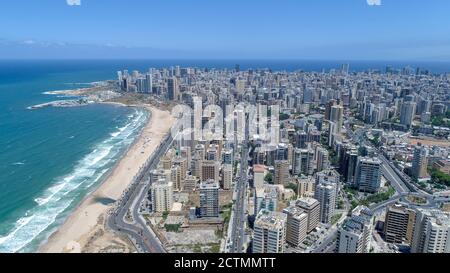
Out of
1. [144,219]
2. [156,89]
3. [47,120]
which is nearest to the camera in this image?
[144,219]

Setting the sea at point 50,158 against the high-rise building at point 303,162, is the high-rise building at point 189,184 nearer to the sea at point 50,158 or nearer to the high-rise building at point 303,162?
the sea at point 50,158

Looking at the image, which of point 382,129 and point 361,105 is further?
point 361,105

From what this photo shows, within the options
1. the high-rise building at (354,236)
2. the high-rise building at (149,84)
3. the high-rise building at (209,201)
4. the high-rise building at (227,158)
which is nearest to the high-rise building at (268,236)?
the high-rise building at (354,236)

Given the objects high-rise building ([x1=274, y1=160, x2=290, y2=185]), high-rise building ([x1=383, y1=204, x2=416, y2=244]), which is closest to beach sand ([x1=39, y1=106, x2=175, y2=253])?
high-rise building ([x1=274, y1=160, x2=290, y2=185])

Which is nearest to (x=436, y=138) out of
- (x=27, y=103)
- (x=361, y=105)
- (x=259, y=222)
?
(x=361, y=105)

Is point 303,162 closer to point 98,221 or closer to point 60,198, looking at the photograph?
point 98,221

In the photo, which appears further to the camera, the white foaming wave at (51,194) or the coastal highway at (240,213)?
the white foaming wave at (51,194)
